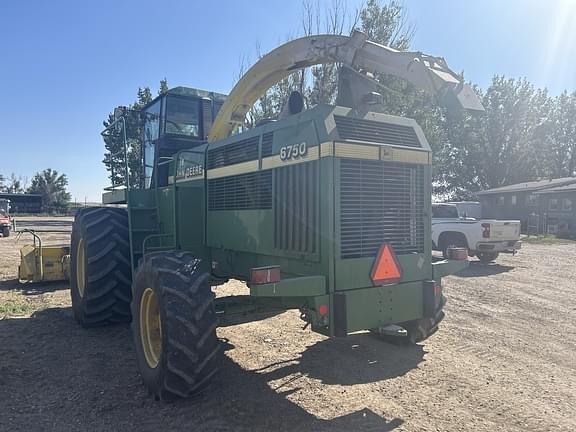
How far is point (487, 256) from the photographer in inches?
569

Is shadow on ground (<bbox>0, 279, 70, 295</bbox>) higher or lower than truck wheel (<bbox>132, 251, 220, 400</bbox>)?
lower

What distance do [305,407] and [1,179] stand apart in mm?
97243


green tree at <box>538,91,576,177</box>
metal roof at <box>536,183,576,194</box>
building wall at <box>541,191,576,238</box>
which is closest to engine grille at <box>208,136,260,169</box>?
building wall at <box>541,191,576,238</box>

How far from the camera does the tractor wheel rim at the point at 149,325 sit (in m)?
4.55

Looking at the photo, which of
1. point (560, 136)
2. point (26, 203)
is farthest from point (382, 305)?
point (26, 203)

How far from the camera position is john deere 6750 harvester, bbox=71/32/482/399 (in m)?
4.04

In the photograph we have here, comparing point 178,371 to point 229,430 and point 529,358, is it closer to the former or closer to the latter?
point 229,430

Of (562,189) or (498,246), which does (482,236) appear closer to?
(498,246)

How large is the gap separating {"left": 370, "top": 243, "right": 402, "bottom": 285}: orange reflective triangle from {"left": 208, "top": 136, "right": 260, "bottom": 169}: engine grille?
1667 millimetres

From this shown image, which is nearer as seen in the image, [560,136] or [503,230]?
[503,230]

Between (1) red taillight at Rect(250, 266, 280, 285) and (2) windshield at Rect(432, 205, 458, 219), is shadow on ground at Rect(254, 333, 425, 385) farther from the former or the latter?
(2) windshield at Rect(432, 205, 458, 219)

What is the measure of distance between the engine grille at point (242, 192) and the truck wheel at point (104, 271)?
150 cm

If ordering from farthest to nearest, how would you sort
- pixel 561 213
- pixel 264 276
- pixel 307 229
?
pixel 561 213 < pixel 307 229 < pixel 264 276

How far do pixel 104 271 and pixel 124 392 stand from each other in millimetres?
2180
